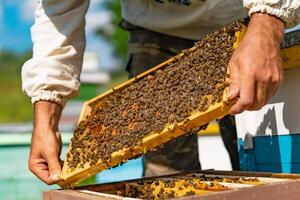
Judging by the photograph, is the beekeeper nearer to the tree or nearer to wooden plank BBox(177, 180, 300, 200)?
wooden plank BBox(177, 180, 300, 200)

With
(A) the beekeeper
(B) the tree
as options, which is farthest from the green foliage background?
(A) the beekeeper

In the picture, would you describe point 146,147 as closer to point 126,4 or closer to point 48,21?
point 48,21

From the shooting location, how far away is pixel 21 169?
357cm

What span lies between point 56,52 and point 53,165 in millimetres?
467

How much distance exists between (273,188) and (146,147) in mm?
334

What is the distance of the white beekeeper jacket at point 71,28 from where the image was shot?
2088 mm

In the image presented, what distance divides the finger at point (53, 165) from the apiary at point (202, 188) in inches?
3.8

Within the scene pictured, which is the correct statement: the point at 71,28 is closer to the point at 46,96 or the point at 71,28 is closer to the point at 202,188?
the point at 46,96

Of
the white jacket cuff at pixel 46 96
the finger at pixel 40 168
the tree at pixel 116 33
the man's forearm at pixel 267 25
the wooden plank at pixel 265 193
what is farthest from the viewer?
the tree at pixel 116 33

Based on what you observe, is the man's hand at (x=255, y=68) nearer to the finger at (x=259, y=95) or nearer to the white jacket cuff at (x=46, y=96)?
the finger at (x=259, y=95)

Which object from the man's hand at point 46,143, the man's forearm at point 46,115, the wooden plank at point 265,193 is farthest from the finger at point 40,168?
the wooden plank at point 265,193

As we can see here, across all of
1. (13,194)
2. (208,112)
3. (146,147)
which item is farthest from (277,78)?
(13,194)

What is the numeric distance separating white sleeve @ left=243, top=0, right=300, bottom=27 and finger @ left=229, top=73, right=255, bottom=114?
22 centimetres

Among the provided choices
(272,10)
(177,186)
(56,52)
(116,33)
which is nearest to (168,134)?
(177,186)
